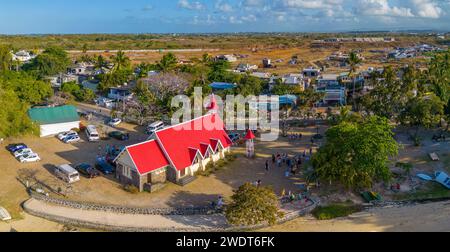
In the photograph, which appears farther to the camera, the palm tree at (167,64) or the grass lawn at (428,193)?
the palm tree at (167,64)

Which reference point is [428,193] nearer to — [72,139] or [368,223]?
[368,223]

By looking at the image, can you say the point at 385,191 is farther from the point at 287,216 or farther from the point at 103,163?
the point at 103,163

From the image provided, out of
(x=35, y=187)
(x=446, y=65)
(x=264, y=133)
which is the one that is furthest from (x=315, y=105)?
(x=35, y=187)

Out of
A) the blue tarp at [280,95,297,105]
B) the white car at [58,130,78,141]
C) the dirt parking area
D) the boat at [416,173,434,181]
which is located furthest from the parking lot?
the blue tarp at [280,95,297,105]

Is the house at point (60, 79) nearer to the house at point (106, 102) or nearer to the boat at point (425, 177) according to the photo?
the house at point (106, 102)

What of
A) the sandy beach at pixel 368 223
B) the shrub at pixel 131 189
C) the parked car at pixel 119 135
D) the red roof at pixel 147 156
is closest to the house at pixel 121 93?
the parked car at pixel 119 135
